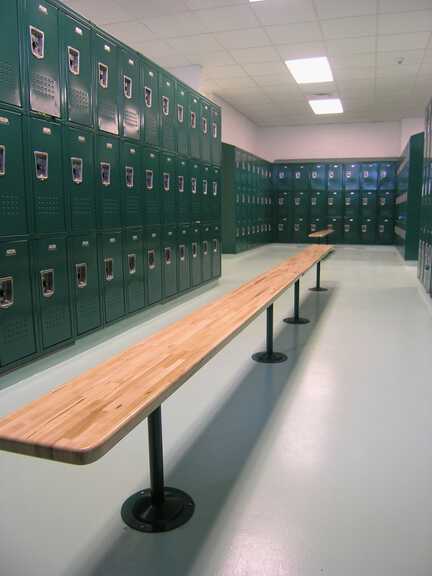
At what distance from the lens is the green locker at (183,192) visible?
5.30 metres

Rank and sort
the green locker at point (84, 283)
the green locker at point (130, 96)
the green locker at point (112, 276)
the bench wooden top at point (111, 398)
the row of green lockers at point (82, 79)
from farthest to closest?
1. the green locker at point (130, 96)
2. the green locker at point (112, 276)
3. the green locker at point (84, 283)
4. the row of green lockers at point (82, 79)
5. the bench wooden top at point (111, 398)

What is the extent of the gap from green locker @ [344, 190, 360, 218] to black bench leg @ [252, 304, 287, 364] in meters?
9.73

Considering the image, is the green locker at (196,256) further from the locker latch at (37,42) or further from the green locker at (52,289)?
the locker latch at (37,42)

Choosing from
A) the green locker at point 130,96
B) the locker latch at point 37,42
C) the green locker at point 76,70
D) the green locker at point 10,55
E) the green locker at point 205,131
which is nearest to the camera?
the green locker at point 10,55

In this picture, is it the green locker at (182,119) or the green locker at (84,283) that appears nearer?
the green locker at (84,283)

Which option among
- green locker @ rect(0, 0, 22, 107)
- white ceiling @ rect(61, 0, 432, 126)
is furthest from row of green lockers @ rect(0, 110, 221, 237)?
white ceiling @ rect(61, 0, 432, 126)

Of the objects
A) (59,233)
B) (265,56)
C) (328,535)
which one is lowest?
(328,535)

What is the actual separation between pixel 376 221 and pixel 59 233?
1059cm

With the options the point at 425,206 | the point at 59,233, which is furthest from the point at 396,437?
the point at 425,206

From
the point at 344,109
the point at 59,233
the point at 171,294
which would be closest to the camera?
the point at 59,233

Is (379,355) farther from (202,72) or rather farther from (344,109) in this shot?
(344,109)

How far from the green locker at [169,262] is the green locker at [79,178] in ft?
4.28

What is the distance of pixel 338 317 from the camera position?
4.89m

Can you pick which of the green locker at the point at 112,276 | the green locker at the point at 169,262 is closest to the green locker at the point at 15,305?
the green locker at the point at 112,276
